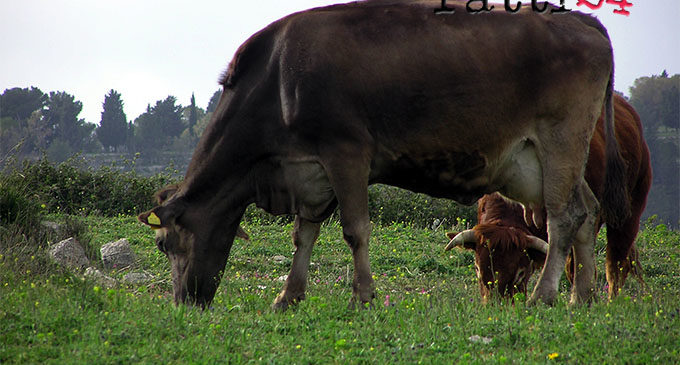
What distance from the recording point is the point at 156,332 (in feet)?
16.1

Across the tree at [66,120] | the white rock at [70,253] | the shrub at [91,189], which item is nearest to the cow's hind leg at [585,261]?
the white rock at [70,253]

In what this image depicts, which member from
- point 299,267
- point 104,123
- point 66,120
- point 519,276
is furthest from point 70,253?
point 104,123

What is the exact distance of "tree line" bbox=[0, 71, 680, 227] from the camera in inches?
2776

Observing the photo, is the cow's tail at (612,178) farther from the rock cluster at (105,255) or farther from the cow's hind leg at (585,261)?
the rock cluster at (105,255)

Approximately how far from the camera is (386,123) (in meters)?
6.09

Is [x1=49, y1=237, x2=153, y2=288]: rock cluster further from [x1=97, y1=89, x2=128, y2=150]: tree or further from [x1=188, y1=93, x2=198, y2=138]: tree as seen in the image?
[x1=188, y1=93, x2=198, y2=138]: tree

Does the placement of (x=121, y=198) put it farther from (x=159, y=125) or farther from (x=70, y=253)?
(x=159, y=125)

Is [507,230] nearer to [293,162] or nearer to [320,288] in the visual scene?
[320,288]

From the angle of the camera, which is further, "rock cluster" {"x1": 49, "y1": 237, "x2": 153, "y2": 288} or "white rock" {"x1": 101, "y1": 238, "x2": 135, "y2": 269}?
"white rock" {"x1": 101, "y1": 238, "x2": 135, "y2": 269}

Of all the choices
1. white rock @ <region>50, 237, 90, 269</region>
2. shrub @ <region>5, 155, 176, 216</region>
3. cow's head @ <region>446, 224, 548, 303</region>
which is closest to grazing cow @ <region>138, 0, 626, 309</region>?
cow's head @ <region>446, 224, 548, 303</region>

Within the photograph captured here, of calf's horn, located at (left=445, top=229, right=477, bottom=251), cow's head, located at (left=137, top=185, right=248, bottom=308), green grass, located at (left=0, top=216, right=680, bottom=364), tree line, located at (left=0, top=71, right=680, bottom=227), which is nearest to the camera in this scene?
green grass, located at (left=0, top=216, right=680, bottom=364)

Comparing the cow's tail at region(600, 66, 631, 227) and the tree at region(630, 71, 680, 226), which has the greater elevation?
the cow's tail at region(600, 66, 631, 227)

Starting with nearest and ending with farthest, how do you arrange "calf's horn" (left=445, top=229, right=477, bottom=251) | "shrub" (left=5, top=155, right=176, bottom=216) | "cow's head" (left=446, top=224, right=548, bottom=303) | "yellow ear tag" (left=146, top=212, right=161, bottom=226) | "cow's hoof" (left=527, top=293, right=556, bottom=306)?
"cow's hoof" (left=527, top=293, right=556, bottom=306), "yellow ear tag" (left=146, top=212, right=161, bottom=226), "cow's head" (left=446, top=224, right=548, bottom=303), "calf's horn" (left=445, top=229, right=477, bottom=251), "shrub" (left=5, top=155, right=176, bottom=216)

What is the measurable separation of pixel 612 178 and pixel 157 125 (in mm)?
78629
